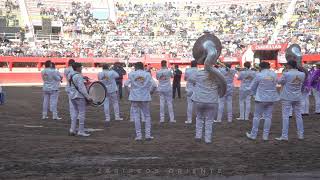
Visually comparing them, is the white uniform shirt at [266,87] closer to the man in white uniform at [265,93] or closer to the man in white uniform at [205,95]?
the man in white uniform at [265,93]

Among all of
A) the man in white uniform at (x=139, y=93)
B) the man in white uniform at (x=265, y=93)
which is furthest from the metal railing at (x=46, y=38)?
the man in white uniform at (x=265, y=93)

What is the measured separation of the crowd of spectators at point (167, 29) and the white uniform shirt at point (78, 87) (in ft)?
105

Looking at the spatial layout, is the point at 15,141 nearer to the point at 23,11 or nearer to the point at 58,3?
the point at 23,11

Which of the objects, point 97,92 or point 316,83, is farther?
point 316,83

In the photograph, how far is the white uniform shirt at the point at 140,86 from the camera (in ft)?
37.2

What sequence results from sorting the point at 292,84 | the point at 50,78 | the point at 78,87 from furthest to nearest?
the point at 50,78 < the point at 78,87 < the point at 292,84

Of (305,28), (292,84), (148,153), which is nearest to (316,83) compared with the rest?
(292,84)

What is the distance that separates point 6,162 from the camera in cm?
876

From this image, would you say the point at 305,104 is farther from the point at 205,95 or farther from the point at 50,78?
the point at 50,78

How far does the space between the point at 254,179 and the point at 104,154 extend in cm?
329

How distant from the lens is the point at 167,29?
54.1 m

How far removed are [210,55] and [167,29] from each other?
143 feet

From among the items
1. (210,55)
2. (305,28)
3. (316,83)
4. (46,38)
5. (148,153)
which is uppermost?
(305,28)

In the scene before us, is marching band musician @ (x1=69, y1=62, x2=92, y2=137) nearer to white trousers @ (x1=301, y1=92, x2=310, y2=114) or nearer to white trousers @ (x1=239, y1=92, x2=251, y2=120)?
white trousers @ (x1=239, y1=92, x2=251, y2=120)
